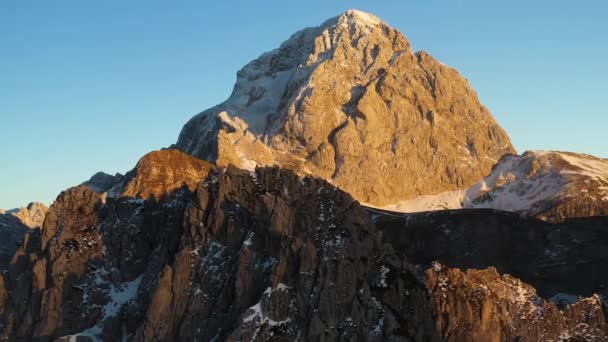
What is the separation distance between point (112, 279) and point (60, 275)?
458 inches

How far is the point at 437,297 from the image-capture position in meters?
170

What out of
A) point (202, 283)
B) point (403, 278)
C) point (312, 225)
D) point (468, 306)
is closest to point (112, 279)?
point (202, 283)

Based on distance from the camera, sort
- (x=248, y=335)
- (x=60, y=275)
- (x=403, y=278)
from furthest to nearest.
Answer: (x=60, y=275) → (x=403, y=278) → (x=248, y=335)

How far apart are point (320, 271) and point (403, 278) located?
1729 centimetres

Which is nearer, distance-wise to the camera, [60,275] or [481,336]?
[481,336]

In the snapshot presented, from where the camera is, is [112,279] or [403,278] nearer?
[403,278]

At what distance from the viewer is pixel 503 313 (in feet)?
545

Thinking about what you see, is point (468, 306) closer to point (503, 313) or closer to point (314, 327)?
point (503, 313)

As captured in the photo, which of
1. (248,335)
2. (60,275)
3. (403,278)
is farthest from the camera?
(60,275)

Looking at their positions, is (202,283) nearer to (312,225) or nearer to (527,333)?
(312,225)

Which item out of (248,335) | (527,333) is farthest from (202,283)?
(527,333)

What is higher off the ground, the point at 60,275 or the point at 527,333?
the point at 60,275

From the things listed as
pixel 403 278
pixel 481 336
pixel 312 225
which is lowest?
pixel 481 336

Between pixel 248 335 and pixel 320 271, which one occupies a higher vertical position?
pixel 320 271
